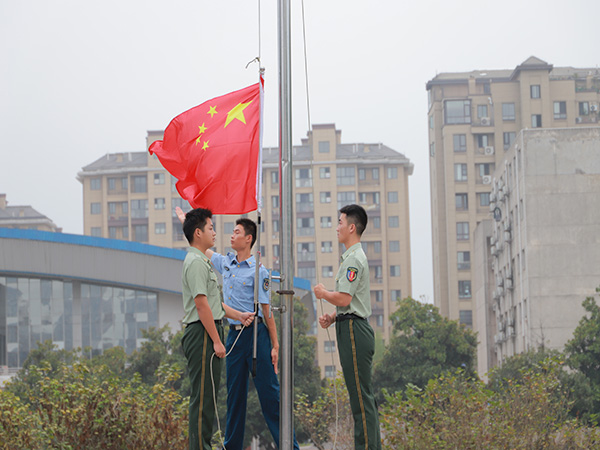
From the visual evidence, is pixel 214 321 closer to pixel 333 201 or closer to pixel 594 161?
pixel 594 161

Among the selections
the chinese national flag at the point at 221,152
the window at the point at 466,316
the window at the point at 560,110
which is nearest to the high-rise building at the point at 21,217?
the window at the point at 466,316

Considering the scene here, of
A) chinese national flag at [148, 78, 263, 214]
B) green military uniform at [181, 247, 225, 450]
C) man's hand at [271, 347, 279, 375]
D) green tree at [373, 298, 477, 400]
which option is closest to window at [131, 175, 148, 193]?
green tree at [373, 298, 477, 400]

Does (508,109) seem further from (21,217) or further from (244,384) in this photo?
(244,384)

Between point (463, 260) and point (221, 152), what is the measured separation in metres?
74.2

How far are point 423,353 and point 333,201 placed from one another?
4608cm

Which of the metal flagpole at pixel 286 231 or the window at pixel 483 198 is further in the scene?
the window at pixel 483 198

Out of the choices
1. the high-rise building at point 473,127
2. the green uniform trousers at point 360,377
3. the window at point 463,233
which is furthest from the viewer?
the window at point 463,233

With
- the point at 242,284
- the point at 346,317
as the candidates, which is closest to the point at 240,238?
the point at 242,284

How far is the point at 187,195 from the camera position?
7.92 metres

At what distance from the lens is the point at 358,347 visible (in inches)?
269

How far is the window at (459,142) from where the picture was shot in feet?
264

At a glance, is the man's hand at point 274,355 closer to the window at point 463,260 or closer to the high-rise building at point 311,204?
the window at point 463,260

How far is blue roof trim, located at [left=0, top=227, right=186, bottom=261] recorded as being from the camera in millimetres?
43844

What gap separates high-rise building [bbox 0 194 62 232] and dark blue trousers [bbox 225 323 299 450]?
3773 inches
